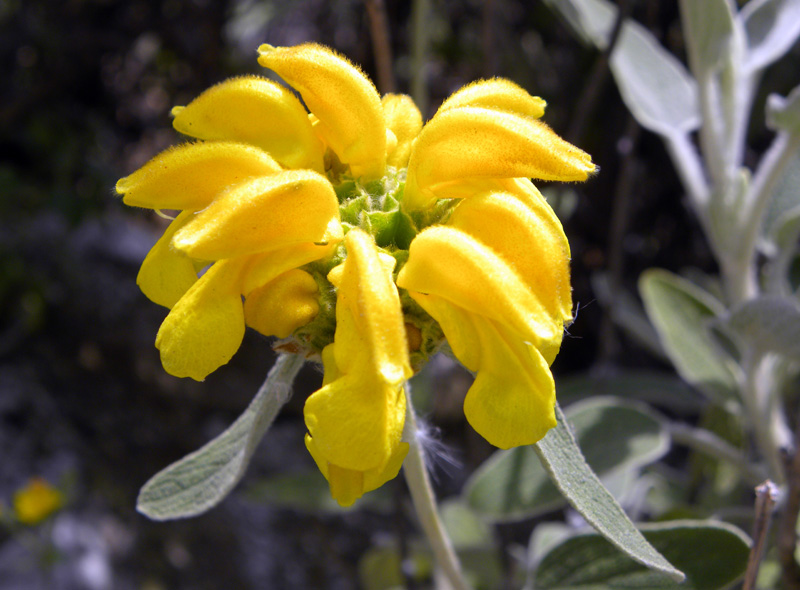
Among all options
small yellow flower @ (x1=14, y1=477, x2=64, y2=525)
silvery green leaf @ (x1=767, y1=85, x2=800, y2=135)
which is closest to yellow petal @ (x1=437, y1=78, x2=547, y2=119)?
silvery green leaf @ (x1=767, y1=85, x2=800, y2=135)

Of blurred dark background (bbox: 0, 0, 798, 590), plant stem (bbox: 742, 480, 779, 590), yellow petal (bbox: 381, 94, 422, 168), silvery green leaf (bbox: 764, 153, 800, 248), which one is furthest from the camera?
blurred dark background (bbox: 0, 0, 798, 590)

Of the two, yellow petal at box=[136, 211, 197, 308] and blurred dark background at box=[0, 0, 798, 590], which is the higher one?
yellow petal at box=[136, 211, 197, 308]

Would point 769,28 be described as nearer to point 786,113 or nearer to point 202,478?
point 786,113

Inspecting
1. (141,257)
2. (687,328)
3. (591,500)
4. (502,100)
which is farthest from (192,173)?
(141,257)

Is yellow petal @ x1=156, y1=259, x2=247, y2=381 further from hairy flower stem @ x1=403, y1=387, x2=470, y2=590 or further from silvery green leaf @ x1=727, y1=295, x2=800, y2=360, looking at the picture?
silvery green leaf @ x1=727, y1=295, x2=800, y2=360

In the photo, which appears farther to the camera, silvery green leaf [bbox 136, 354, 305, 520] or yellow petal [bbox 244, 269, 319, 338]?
silvery green leaf [bbox 136, 354, 305, 520]

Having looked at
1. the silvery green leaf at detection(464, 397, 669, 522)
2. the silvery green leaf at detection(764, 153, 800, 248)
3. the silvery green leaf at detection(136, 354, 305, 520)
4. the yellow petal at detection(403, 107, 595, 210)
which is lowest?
the silvery green leaf at detection(464, 397, 669, 522)
